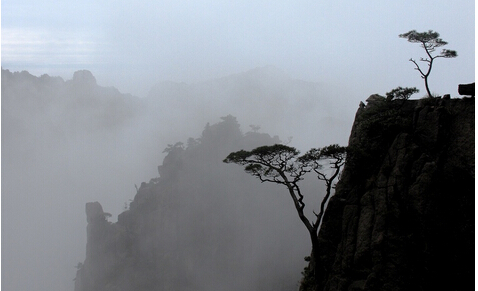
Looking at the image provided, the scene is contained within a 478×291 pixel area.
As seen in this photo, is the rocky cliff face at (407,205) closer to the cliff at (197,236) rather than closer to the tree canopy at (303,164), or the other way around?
the tree canopy at (303,164)

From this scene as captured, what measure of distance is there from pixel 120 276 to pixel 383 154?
60.8 metres

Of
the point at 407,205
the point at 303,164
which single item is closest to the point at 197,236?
the point at 303,164

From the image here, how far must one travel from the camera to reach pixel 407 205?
58.5 feet

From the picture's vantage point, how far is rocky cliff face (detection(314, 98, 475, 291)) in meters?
16.8

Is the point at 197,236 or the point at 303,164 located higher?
the point at 197,236

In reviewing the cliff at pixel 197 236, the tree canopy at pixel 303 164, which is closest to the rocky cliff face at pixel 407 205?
the tree canopy at pixel 303 164

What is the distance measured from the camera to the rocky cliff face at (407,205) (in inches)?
661

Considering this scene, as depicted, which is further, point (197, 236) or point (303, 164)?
point (197, 236)

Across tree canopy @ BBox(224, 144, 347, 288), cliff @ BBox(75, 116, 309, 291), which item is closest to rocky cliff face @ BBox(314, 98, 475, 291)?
tree canopy @ BBox(224, 144, 347, 288)

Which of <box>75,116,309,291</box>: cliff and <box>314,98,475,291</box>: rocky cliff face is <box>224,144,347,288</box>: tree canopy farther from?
<box>75,116,309,291</box>: cliff

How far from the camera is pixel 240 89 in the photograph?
545ft

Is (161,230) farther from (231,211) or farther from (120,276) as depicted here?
(231,211)

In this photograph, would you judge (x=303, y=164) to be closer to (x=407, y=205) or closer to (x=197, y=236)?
(x=407, y=205)

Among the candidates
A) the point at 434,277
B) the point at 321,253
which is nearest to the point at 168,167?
the point at 321,253
